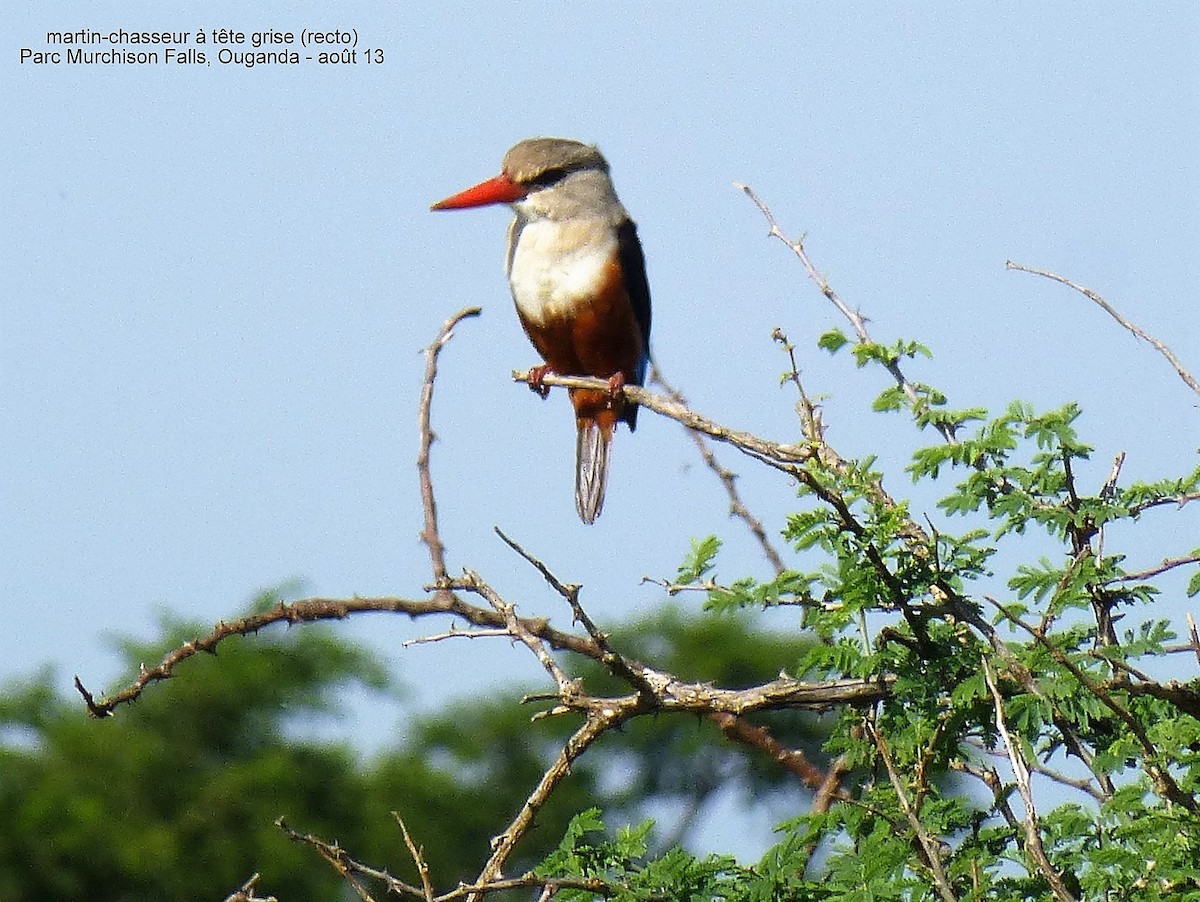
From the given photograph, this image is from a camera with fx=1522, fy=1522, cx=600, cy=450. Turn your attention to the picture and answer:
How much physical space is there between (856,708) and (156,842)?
7992 millimetres

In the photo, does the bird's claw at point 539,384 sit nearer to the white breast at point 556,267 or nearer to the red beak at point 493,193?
the white breast at point 556,267

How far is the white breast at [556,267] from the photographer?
4355 millimetres

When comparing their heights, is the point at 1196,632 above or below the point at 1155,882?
above

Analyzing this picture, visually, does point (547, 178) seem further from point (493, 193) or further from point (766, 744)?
point (766, 744)

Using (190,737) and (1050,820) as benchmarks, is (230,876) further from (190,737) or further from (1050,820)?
(1050,820)

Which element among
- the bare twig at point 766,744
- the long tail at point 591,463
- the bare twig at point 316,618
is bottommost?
the bare twig at point 766,744

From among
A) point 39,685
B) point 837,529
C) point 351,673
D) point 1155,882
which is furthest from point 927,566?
point 39,685

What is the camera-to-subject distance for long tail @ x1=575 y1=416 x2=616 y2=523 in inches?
180

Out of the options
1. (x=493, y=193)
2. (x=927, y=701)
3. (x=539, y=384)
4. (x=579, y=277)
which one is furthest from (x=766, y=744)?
(x=493, y=193)

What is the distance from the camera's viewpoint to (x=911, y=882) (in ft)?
5.77

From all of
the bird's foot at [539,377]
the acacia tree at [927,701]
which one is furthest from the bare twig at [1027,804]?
the bird's foot at [539,377]

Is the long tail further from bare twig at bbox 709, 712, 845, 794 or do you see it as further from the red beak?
bare twig at bbox 709, 712, 845, 794

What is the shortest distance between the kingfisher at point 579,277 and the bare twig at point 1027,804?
2.49 m

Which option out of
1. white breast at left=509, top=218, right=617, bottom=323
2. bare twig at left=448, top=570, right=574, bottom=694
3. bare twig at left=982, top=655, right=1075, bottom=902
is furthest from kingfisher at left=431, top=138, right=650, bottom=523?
bare twig at left=982, top=655, right=1075, bottom=902
